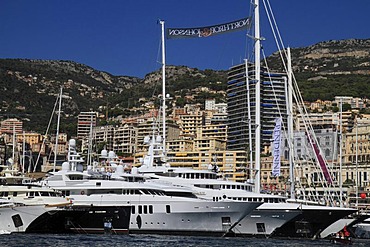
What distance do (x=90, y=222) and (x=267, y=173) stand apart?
109 meters

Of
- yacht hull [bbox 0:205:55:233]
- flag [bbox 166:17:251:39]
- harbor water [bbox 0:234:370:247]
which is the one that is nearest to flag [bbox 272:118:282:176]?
harbor water [bbox 0:234:370:247]

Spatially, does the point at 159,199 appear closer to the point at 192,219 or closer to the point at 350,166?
the point at 192,219

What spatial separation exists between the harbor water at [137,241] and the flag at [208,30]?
656 inches

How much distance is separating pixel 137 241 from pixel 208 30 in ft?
67.3

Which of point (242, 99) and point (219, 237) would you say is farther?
point (242, 99)

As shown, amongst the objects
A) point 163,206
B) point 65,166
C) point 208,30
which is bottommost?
point 163,206

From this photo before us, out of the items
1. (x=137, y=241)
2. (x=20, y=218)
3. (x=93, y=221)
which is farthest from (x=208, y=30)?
(x=20, y=218)

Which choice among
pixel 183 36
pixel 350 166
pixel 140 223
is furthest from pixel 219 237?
pixel 350 166

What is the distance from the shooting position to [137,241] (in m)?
47.7

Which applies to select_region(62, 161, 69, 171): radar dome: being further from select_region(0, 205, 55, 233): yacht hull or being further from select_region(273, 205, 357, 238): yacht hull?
select_region(273, 205, 357, 238): yacht hull

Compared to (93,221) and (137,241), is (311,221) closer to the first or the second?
(137,241)

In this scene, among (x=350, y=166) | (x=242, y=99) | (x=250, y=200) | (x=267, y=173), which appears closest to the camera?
(x=250, y=200)

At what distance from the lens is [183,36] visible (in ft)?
209

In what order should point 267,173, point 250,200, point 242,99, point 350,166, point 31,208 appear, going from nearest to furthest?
point 31,208 < point 250,200 < point 350,166 < point 267,173 < point 242,99
